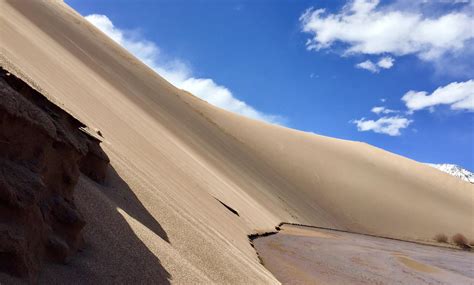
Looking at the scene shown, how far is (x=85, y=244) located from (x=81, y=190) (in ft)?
2.50

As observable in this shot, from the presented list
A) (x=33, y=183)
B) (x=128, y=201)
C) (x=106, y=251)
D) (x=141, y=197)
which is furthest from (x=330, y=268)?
(x=33, y=183)

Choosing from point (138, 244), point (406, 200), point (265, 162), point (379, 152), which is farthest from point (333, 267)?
point (379, 152)

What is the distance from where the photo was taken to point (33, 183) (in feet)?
9.54

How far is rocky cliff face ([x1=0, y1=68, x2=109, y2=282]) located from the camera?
2635 mm

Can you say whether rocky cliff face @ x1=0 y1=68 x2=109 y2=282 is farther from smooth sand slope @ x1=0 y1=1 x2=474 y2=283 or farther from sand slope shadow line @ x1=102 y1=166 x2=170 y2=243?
sand slope shadow line @ x1=102 y1=166 x2=170 y2=243

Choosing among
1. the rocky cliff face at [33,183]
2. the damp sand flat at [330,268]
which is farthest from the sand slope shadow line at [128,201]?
the damp sand flat at [330,268]

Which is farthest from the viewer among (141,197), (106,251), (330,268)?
(330,268)

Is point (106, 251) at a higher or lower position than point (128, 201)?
lower

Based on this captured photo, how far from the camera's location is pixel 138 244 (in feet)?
12.9

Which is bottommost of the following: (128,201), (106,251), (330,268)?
(106,251)

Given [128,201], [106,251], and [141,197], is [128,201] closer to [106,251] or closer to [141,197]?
[141,197]

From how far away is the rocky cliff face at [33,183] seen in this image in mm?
2635

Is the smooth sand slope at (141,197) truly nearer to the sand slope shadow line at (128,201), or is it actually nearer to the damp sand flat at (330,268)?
the sand slope shadow line at (128,201)

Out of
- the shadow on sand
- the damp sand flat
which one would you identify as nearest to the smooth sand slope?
the shadow on sand
